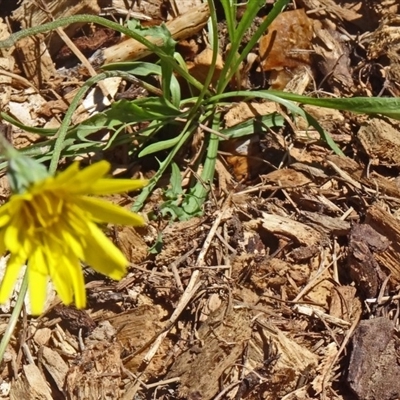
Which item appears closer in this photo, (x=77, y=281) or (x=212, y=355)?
(x=77, y=281)

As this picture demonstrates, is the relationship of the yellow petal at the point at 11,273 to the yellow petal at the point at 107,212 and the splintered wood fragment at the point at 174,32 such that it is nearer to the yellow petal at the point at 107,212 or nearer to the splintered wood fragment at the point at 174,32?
the yellow petal at the point at 107,212

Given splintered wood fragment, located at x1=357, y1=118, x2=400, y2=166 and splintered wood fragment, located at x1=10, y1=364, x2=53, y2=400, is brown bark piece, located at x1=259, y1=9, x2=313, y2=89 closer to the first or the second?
splintered wood fragment, located at x1=357, y1=118, x2=400, y2=166

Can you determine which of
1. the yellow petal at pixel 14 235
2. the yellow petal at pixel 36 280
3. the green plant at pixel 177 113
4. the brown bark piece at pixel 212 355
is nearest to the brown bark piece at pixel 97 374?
the brown bark piece at pixel 212 355

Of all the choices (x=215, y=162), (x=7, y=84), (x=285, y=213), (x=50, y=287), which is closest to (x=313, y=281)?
(x=285, y=213)

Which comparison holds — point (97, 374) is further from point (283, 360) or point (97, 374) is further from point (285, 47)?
point (285, 47)

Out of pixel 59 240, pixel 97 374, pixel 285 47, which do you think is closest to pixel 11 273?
pixel 59 240
